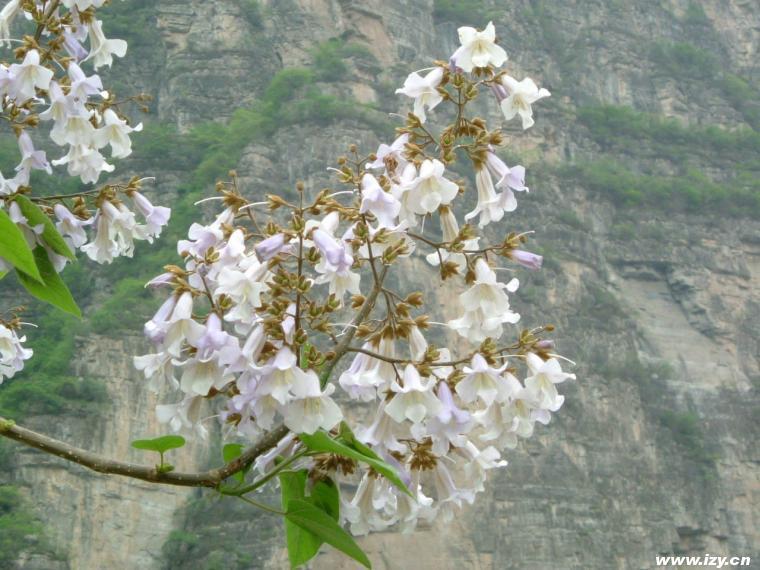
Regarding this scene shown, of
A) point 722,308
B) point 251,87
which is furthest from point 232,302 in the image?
point 251,87

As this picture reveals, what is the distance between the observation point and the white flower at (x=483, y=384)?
6.09 ft

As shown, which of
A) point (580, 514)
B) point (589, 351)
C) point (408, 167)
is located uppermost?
point (589, 351)

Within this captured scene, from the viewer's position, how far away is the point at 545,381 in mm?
1990

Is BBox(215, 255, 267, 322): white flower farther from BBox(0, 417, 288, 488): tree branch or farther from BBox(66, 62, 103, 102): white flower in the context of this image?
BBox(66, 62, 103, 102): white flower

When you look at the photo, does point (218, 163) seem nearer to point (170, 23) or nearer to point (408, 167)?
point (170, 23)

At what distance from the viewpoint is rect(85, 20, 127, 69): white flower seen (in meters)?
2.64

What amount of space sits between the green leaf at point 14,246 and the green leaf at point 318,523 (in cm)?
53

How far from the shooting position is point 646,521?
39.9 meters

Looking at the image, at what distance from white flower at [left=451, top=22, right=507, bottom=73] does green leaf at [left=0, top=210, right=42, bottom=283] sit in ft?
3.04

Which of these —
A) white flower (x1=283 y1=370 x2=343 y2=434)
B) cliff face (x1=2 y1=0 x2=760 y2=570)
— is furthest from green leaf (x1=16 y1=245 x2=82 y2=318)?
cliff face (x1=2 y1=0 x2=760 y2=570)

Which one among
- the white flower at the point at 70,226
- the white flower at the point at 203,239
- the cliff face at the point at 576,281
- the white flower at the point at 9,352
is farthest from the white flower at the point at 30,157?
the cliff face at the point at 576,281

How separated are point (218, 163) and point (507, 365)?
44.6 m

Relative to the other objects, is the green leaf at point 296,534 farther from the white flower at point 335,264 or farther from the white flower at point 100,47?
the white flower at point 100,47

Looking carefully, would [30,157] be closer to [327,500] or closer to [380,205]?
[380,205]
